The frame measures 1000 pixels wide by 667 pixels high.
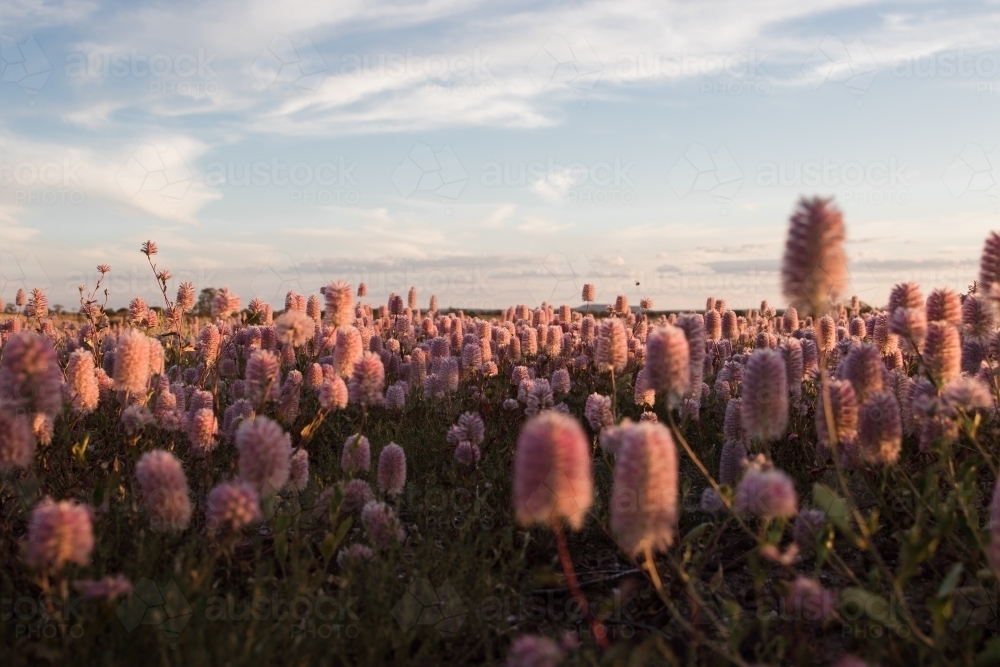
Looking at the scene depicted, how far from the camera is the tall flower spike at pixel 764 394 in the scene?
349 centimetres

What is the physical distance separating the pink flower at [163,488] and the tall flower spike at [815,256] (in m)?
2.79

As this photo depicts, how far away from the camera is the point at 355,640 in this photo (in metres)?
3.49

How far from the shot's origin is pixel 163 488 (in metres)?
3.42

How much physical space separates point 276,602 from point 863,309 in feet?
53.4

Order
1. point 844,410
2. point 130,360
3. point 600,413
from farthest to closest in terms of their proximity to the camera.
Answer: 1. point 600,413
2. point 130,360
3. point 844,410

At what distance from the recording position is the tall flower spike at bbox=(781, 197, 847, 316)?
3.26 metres

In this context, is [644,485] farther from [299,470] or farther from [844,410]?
[299,470]

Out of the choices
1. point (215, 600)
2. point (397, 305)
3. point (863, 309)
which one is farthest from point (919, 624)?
point (863, 309)

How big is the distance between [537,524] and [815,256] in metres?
2.38

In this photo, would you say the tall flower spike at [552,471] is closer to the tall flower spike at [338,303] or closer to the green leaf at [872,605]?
the green leaf at [872,605]

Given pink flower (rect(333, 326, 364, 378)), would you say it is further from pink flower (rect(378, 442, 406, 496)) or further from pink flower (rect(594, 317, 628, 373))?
pink flower (rect(594, 317, 628, 373))

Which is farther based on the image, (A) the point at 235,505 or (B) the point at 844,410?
(B) the point at 844,410

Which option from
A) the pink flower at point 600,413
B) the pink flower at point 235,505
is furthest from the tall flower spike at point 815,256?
the pink flower at point 235,505

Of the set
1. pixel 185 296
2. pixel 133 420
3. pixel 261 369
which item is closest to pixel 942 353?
pixel 261 369
